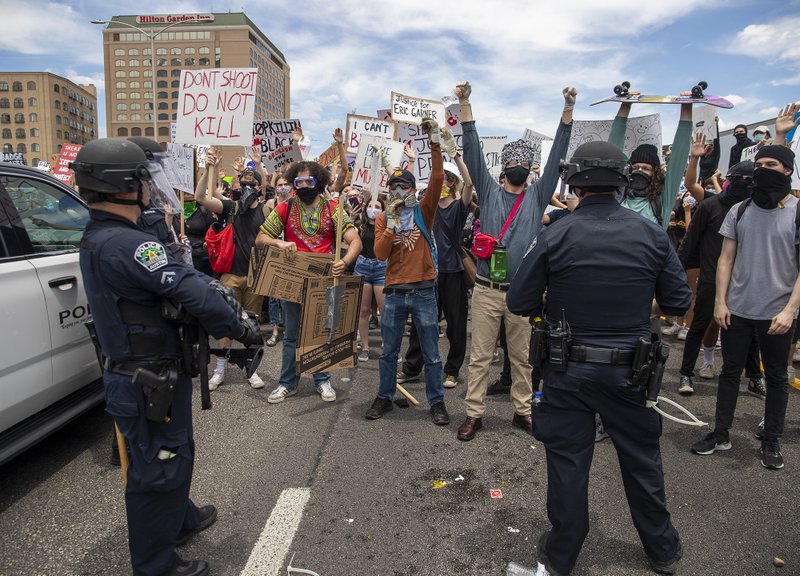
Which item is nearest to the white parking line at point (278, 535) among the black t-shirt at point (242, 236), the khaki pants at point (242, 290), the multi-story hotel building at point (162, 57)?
the khaki pants at point (242, 290)

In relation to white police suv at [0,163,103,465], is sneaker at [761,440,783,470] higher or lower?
lower

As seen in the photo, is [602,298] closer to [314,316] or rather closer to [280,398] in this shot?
[314,316]

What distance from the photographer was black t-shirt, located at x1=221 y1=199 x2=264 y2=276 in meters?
6.12

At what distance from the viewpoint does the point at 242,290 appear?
20.7ft

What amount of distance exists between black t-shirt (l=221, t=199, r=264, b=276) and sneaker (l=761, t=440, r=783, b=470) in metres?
5.16

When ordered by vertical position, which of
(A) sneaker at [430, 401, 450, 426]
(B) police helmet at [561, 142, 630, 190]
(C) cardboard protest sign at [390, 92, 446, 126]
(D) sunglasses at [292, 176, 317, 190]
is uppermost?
(C) cardboard protest sign at [390, 92, 446, 126]

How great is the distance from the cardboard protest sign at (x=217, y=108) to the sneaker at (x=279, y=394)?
8.87ft

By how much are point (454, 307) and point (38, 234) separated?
3.73 m

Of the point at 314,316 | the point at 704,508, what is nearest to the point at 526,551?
the point at 704,508

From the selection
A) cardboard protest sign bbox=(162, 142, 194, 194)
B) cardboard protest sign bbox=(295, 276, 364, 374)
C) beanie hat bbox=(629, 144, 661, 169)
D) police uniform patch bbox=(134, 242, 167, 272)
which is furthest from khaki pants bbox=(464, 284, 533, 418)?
cardboard protest sign bbox=(162, 142, 194, 194)

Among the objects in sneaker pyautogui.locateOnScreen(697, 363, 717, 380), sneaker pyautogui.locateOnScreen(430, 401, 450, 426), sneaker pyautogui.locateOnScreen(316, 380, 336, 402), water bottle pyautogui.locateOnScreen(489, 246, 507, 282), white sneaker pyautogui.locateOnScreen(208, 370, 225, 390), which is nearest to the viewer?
water bottle pyautogui.locateOnScreen(489, 246, 507, 282)

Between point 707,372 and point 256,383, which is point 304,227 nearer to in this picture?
point 256,383

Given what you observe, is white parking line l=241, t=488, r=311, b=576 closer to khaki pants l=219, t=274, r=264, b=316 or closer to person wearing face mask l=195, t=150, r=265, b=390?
person wearing face mask l=195, t=150, r=265, b=390

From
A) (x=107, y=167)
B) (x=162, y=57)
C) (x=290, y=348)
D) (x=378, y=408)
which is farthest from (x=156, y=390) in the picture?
(x=162, y=57)
